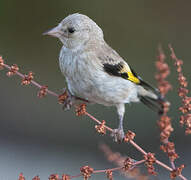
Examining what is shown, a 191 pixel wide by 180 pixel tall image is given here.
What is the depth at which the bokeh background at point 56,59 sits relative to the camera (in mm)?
6363

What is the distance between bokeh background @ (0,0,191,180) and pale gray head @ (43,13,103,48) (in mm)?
3159

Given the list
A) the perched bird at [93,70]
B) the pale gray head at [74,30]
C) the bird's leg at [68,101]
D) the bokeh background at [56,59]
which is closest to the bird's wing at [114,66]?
the perched bird at [93,70]

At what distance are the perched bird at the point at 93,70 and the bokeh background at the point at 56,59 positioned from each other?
298 centimetres

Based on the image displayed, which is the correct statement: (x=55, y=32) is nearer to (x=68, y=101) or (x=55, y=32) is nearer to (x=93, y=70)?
(x=93, y=70)

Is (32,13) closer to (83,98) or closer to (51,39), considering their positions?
(51,39)

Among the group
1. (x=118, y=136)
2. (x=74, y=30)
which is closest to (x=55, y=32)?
(x=74, y=30)

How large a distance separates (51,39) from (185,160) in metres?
3.52

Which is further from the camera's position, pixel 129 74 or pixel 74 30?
pixel 129 74

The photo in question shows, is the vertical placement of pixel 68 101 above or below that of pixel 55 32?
below

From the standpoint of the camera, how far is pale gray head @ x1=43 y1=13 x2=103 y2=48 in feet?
10.1

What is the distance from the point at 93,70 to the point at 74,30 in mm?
360

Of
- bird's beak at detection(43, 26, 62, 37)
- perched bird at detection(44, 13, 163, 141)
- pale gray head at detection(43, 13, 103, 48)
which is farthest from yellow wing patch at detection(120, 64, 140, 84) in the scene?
bird's beak at detection(43, 26, 62, 37)

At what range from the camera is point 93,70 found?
9.86ft

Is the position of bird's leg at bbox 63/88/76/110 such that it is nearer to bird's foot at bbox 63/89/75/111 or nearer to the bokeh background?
bird's foot at bbox 63/89/75/111
